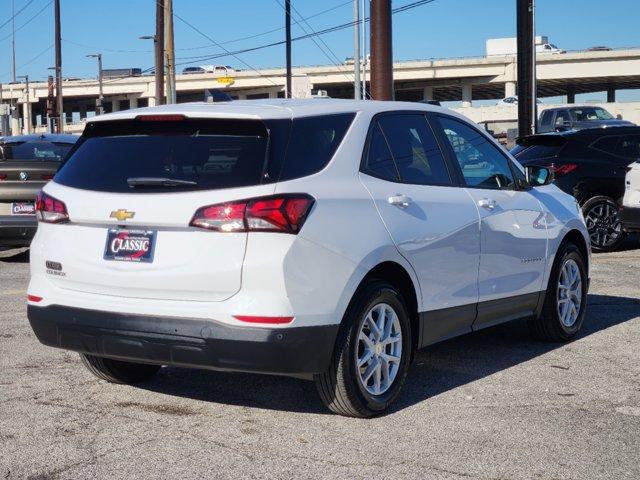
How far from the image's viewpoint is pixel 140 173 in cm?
505

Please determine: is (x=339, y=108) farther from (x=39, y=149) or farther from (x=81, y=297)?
(x=39, y=149)

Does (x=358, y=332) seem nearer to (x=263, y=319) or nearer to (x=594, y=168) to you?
(x=263, y=319)

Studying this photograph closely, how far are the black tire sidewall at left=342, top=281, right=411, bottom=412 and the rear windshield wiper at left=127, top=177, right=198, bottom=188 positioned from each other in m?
1.08

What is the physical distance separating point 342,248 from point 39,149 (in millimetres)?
8929

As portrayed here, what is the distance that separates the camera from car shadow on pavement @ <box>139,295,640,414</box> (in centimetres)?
570

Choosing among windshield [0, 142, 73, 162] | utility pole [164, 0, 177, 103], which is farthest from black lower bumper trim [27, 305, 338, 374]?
utility pole [164, 0, 177, 103]

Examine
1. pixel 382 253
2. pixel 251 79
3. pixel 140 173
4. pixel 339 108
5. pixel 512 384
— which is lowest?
pixel 512 384

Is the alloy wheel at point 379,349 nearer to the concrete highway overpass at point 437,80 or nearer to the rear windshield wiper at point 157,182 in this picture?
the rear windshield wiper at point 157,182

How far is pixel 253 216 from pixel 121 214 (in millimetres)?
726

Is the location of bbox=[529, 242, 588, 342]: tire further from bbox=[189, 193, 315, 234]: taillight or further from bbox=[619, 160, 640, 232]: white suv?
bbox=[619, 160, 640, 232]: white suv

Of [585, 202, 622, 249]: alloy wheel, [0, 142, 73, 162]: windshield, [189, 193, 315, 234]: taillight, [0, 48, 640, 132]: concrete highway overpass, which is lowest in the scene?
[585, 202, 622, 249]: alloy wheel

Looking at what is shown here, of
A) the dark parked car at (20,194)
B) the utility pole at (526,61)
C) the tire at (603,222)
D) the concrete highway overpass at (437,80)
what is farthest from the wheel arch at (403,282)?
the concrete highway overpass at (437,80)

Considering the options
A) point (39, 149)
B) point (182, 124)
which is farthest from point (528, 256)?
point (39, 149)

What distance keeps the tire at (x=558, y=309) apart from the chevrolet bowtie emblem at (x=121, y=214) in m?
3.53
